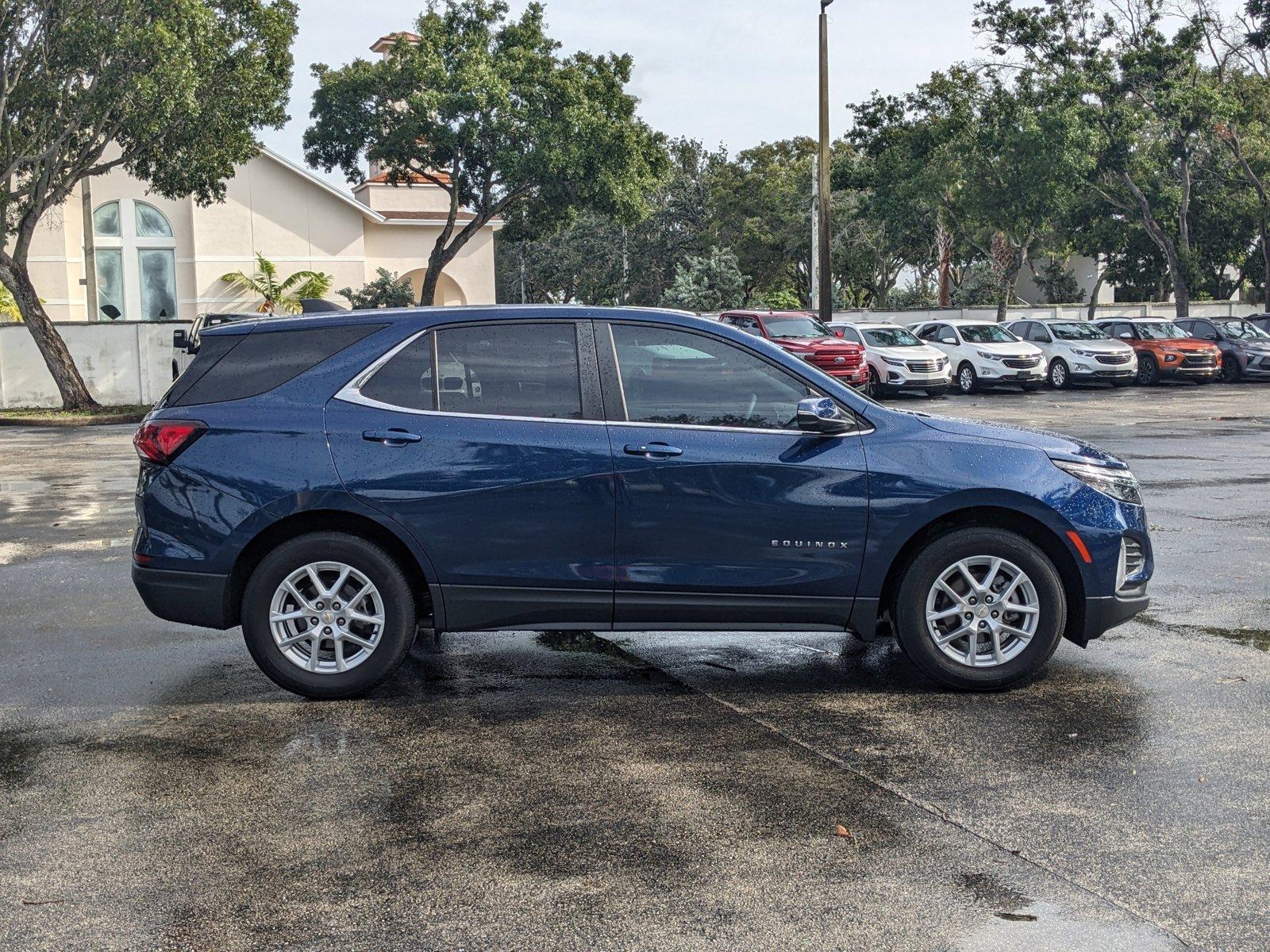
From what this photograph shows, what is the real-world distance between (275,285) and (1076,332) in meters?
22.3

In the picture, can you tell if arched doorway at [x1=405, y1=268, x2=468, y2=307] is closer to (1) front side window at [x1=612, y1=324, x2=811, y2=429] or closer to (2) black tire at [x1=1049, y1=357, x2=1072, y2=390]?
(2) black tire at [x1=1049, y1=357, x2=1072, y2=390]

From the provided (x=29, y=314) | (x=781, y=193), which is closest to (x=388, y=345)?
(x=29, y=314)

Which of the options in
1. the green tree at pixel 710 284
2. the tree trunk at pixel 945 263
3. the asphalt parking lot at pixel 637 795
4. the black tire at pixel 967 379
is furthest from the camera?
the tree trunk at pixel 945 263

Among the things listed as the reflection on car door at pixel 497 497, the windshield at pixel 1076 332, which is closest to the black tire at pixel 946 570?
the reflection on car door at pixel 497 497

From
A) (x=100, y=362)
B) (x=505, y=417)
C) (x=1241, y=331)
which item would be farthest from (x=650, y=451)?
(x=1241, y=331)

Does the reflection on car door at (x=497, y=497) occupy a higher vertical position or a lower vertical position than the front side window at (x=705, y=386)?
lower

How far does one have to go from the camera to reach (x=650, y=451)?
6.43m

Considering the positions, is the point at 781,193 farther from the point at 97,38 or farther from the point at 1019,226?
the point at 97,38

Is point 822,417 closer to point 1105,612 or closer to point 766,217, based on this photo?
point 1105,612

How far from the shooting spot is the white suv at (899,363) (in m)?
31.3

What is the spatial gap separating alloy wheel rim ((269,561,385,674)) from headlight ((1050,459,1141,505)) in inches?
126

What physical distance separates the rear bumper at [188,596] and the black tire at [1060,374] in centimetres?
3044

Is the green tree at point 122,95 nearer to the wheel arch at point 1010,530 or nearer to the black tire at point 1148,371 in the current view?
Answer: the black tire at point 1148,371

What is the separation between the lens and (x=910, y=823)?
485 centimetres
